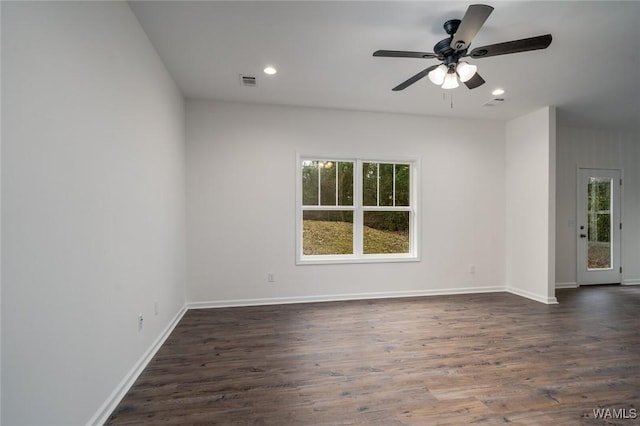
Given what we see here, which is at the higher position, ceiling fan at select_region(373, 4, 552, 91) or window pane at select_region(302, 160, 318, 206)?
ceiling fan at select_region(373, 4, 552, 91)

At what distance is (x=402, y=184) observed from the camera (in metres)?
4.45

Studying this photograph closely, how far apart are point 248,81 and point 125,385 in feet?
9.73

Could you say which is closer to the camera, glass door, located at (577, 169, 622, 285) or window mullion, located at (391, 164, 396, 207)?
window mullion, located at (391, 164, 396, 207)

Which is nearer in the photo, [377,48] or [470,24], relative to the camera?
[470,24]

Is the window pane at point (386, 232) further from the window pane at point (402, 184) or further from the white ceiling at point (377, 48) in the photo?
the white ceiling at point (377, 48)

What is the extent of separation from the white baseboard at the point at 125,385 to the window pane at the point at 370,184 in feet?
9.85

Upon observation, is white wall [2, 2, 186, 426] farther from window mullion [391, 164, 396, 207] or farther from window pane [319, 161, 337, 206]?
window mullion [391, 164, 396, 207]

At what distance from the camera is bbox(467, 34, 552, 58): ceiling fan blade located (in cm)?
189

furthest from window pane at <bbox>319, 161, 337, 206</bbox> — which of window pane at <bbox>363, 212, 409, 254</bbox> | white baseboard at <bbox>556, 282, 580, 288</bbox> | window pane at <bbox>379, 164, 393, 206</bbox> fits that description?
white baseboard at <bbox>556, 282, 580, 288</bbox>

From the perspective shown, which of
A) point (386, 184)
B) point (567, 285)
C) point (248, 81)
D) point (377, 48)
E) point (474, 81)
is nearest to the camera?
point (474, 81)

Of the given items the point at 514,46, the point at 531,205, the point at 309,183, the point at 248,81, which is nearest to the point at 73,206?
the point at 248,81

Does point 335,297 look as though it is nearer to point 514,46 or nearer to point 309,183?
point 309,183

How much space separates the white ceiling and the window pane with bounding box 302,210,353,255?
154 cm

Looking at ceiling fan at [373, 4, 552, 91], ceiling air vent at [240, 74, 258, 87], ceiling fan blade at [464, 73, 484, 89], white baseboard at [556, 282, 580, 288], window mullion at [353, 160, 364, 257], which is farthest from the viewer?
white baseboard at [556, 282, 580, 288]
